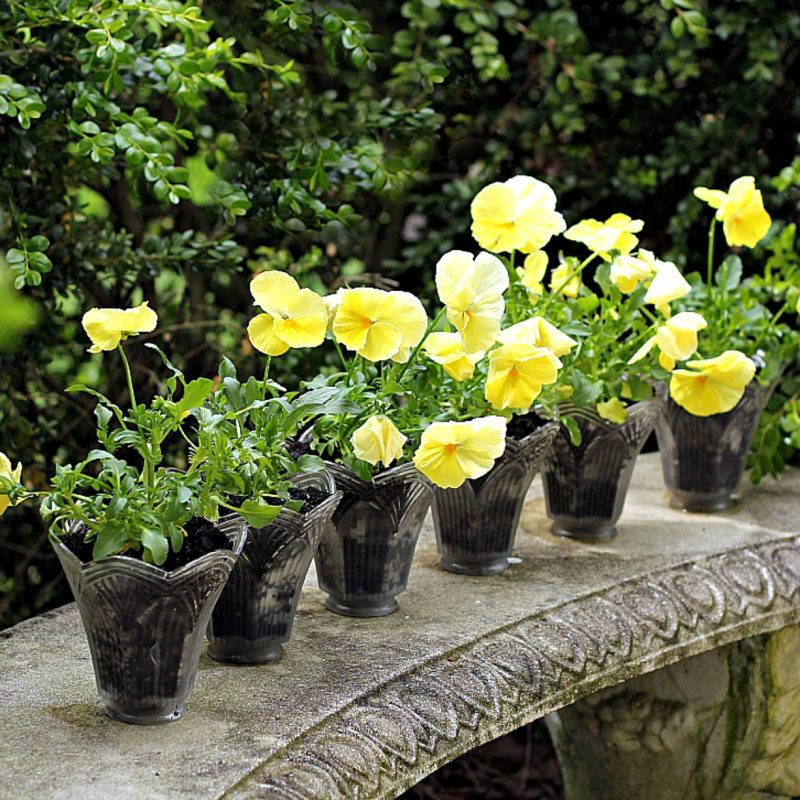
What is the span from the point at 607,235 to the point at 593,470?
302 mm

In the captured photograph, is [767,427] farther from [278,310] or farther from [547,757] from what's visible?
[547,757]

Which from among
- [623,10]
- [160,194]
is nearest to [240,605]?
[160,194]

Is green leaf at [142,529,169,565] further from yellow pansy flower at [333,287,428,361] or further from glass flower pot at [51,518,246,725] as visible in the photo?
yellow pansy flower at [333,287,428,361]

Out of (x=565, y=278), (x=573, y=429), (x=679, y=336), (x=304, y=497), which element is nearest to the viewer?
(x=304, y=497)

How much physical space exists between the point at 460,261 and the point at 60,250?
2.56 ft

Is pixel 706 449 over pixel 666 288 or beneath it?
beneath

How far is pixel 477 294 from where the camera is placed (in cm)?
126

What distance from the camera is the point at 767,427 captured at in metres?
1.87

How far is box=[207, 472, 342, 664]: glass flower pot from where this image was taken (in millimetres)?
1209

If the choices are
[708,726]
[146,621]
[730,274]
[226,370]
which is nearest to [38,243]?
[226,370]

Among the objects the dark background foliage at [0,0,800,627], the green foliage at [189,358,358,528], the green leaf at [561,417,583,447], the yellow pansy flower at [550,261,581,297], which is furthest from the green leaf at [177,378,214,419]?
the yellow pansy flower at [550,261,581,297]

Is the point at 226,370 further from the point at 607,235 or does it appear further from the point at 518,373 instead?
the point at 607,235

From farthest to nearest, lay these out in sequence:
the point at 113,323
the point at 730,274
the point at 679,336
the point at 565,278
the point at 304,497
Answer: the point at 730,274, the point at 565,278, the point at 679,336, the point at 304,497, the point at 113,323

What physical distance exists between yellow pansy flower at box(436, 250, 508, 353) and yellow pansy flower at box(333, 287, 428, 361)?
2.0 inches
